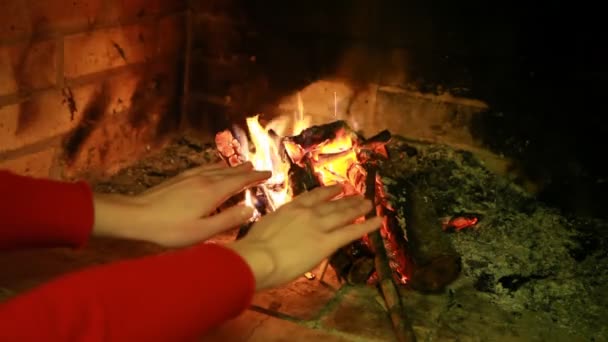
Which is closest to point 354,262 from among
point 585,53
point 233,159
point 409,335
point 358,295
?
point 358,295

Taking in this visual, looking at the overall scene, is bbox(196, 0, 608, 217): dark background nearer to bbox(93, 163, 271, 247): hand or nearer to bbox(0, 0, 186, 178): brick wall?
bbox(0, 0, 186, 178): brick wall

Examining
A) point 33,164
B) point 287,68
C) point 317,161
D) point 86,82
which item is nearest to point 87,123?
point 86,82

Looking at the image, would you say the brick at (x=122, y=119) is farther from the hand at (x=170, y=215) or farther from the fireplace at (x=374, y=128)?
the hand at (x=170, y=215)

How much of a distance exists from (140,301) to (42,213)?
394mm

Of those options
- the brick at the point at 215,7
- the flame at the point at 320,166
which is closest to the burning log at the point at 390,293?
the flame at the point at 320,166

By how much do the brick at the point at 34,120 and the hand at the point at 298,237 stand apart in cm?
139

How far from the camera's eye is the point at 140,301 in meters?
0.79

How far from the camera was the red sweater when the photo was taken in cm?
73

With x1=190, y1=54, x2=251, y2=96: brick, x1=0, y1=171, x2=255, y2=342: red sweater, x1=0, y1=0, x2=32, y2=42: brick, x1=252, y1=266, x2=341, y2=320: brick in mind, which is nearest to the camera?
x1=0, y1=171, x2=255, y2=342: red sweater

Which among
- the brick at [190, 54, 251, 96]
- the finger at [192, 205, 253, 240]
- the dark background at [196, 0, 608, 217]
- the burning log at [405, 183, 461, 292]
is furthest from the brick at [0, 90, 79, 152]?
the burning log at [405, 183, 461, 292]

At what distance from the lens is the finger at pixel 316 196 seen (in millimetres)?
1086

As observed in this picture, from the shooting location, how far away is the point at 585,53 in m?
2.14

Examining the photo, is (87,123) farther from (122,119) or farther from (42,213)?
(42,213)

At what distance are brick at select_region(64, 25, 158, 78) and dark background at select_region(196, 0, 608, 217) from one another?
381 millimetres
